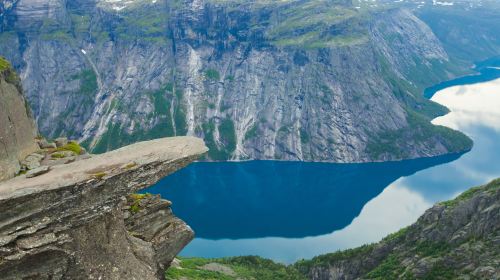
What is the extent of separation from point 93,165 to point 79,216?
12.1 ft

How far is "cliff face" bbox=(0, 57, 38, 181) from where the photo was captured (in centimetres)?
3356

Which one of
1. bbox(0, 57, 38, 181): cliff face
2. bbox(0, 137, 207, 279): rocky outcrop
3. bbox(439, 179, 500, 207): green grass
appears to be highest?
bbox(0, 57, 38, 181): cliff face

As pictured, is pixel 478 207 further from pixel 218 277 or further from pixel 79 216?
pixel 79 216

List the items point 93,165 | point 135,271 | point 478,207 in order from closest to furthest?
point 93,165 < point 135,271 < point 478,207

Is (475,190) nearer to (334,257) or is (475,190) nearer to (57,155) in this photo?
(334,257)

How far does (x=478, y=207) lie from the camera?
70625 mm

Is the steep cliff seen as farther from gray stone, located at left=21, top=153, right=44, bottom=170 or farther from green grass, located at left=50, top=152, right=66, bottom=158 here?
gray stone, located at left=21, top=153, right=44, bottom=170

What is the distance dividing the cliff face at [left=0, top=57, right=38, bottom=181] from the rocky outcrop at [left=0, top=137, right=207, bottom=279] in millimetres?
2633

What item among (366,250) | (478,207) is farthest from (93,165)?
(366,250)

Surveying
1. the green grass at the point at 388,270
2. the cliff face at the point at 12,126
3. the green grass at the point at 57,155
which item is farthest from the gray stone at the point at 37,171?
the green grass at the point at 388,270

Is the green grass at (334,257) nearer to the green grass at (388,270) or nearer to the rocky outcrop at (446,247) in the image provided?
the rocky outcrop at (446,247)

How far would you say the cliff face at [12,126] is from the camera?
33562mm

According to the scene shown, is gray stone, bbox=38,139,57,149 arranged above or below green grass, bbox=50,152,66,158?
above

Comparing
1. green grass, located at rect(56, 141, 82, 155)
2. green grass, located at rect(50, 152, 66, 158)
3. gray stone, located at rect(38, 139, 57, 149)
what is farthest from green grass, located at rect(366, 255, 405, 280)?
green grass, located at rect(50, 152, 66, 158)
